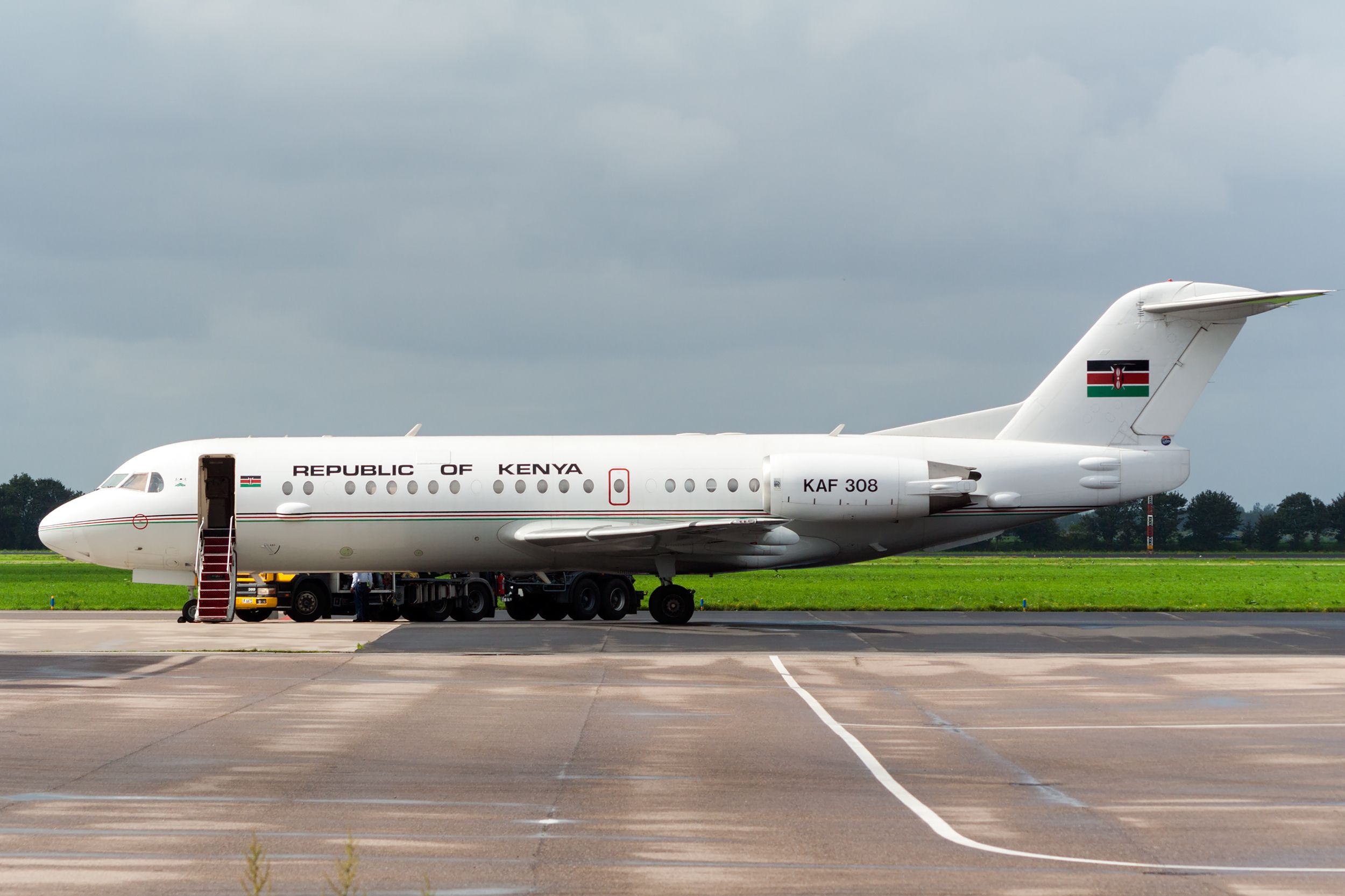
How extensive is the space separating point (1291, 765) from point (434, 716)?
337 inches

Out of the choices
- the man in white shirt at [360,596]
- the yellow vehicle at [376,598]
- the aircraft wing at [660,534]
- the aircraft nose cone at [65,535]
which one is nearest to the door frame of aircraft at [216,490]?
the yellow vehicle at [376,598]

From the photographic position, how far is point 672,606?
3167 centimetres

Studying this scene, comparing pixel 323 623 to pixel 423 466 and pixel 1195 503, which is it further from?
pixel 1195 503

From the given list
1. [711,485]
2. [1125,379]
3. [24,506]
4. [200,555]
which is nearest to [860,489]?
[711,485]

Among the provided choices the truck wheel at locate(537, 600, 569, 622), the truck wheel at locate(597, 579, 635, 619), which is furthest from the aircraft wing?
the truck wheel at locate(537, 600, 569, 622)

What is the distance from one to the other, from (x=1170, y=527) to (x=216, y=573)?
12855cm

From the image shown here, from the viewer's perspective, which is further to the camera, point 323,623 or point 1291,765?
point 323,623

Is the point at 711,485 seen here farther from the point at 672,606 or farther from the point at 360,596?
the point at 360,596

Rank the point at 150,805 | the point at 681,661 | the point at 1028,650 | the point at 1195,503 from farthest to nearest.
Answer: the point at 1195,503 → the point at 1028,650 → the point at 681,661 → the point at 150,805

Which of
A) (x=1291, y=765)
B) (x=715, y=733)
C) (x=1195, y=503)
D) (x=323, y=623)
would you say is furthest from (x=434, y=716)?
(x=1195, y=503)

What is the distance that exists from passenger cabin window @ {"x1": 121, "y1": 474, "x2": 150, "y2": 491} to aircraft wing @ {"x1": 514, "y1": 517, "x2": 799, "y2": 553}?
9020 mm

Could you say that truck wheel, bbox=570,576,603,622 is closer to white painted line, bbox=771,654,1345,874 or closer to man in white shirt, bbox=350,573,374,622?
Result: man in white shirt, bbox=350,573,374,622

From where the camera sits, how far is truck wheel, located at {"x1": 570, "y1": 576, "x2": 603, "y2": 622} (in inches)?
1336

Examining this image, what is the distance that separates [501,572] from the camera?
33562 millimetres
